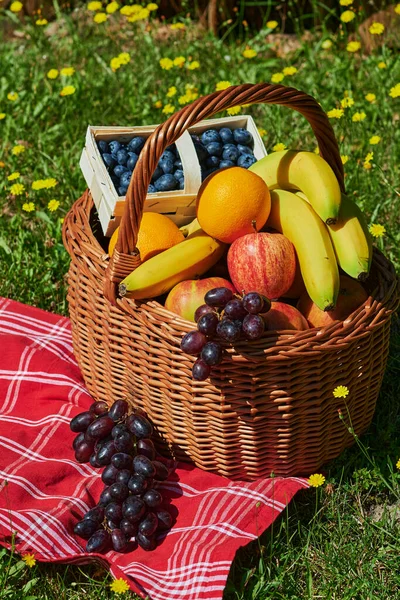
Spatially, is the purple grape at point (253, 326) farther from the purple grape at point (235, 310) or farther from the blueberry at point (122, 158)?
the blueberry at point (122, 158)

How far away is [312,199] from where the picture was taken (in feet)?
7.27

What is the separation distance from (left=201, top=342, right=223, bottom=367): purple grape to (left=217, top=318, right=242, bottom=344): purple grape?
32 mm

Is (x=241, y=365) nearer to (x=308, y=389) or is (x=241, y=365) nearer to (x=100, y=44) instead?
(x=308, y=389)

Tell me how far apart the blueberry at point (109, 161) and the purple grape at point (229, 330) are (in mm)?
820

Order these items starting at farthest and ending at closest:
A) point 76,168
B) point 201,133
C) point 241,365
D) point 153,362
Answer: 1. point 76,168
2. point 201,133
3. point 153,362
4. point 241,365

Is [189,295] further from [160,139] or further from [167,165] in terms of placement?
[167,165]

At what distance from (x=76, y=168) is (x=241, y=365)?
6.13 ft

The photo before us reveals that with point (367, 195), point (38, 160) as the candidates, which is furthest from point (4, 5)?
point (367, 195)

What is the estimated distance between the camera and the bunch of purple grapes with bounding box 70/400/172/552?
2.11 metres

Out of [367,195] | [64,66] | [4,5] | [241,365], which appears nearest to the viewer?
[241,365]

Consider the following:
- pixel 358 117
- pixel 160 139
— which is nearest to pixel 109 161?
pixel 160 139

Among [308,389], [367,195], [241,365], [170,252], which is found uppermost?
[170,252]

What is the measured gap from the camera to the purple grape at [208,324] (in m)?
1.96

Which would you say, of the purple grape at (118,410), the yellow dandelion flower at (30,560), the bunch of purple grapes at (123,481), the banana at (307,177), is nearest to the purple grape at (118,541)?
the bunch of purple grapes at (123,481)
